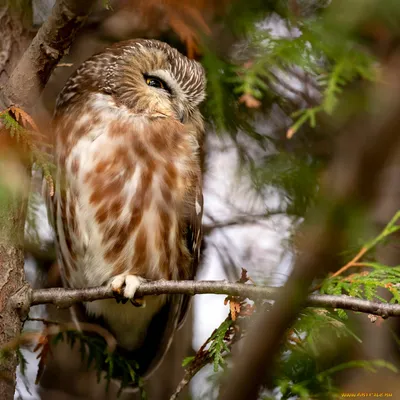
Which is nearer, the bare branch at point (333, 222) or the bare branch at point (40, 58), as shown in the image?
the bare branch at point (333, 222)

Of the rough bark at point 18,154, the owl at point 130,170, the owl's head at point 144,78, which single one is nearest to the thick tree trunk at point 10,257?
the rough bark at point 18,154

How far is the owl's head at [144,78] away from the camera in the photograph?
299 centimetres

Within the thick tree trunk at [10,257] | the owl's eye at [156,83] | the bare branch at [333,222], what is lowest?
the thick tree trunk at [10,257]

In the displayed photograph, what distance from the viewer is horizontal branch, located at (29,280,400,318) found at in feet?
6.29

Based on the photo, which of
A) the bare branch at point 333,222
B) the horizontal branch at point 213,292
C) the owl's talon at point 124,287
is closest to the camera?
the bare branch at point 333,222

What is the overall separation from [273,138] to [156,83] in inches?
24.7

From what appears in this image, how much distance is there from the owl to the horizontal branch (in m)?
0.30

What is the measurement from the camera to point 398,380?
2555 mm

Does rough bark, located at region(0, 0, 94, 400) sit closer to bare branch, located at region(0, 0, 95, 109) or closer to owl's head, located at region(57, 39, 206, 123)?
bare branch, located at region(0, 0, 95, 109)

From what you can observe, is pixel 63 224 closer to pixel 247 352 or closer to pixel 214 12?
pixel 214 12

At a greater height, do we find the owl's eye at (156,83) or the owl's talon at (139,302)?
the owl's eye at (156,83)

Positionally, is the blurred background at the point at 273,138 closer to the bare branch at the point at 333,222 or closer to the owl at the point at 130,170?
the owl at the point at 130,170

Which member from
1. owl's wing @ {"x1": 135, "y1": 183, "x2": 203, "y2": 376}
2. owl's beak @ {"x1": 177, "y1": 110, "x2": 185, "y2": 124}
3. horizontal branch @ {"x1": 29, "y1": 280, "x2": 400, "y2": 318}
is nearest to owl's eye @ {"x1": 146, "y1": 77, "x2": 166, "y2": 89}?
owl's beak @ {"x1": 177, "y1": 110, "x2": 185, "y2": 124}

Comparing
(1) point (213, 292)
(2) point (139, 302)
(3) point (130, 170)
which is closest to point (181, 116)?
(3) point (130, 170)
